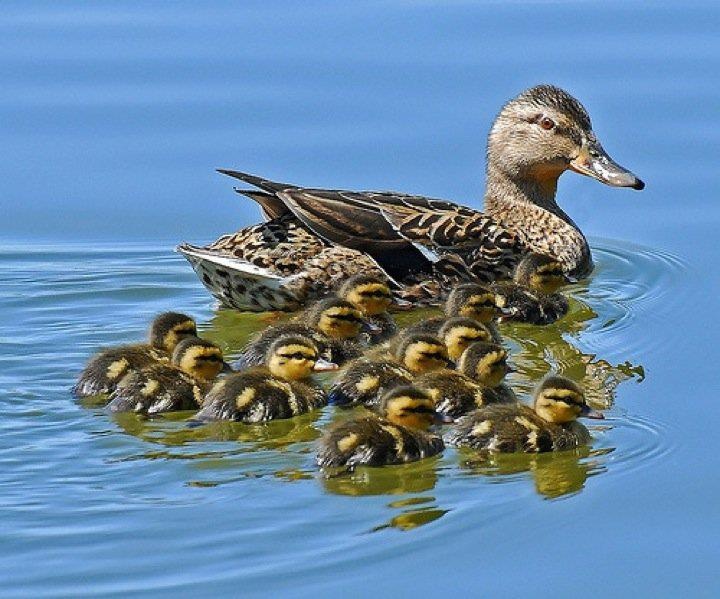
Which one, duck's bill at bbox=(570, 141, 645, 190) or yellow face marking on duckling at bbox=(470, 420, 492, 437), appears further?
duck's bill at bbox=(570, 141, 645, 190)

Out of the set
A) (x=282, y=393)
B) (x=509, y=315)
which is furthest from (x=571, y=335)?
(x=282, y=393)

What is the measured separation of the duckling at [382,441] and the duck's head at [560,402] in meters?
0.37

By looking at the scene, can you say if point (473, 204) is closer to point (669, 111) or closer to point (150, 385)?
point (669, 111)

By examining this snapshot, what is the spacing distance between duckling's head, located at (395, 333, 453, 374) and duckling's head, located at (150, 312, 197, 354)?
2.73ft

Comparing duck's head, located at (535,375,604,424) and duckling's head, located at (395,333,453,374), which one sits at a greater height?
duckling's head, located at (395,333,453,374)

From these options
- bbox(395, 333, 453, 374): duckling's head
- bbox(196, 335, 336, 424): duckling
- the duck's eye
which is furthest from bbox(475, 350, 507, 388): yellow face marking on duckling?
the duck's eye

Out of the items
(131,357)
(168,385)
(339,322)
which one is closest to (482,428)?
(168,385)

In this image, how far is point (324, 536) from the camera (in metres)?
5.98

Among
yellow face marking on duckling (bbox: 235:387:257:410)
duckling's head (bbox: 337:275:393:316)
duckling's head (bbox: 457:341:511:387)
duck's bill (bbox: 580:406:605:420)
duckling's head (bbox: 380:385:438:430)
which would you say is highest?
duckling's head (bbox: 337:275:393:316)

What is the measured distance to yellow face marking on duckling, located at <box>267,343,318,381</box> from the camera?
7.26m

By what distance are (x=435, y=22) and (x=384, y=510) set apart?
5.35 m

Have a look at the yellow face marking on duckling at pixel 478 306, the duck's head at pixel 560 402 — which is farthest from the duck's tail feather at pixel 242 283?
the duck's head at pixel 560 402

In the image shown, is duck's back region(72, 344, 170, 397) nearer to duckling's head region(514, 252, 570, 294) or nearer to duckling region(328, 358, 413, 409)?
duckling region(328, 358, 413, 409)

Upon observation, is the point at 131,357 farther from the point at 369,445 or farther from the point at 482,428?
the point at 482,428
